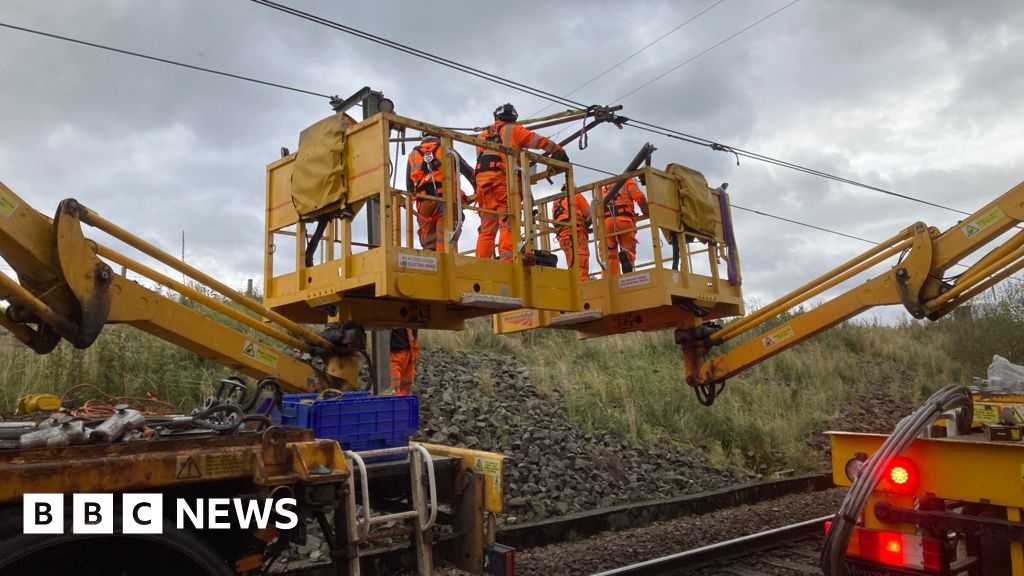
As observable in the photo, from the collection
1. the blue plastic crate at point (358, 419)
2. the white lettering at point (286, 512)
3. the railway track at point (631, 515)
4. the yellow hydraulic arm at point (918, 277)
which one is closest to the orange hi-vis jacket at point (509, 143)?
the yellow hydraulic arm at point (918, 277)

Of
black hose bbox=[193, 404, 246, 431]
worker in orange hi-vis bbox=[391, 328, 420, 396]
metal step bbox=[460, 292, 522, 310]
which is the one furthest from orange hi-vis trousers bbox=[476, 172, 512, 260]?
black hose bbox=[193, 404, 246, 431]

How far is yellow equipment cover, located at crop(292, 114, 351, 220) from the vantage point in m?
6.02

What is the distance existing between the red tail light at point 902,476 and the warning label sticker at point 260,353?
4590 mm

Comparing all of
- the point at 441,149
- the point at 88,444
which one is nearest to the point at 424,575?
the point at 88,444

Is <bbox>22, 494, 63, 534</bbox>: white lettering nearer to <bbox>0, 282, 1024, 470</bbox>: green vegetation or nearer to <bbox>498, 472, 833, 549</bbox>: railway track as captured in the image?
<bbox>498, 472, 833, 549</bbox>: railway track

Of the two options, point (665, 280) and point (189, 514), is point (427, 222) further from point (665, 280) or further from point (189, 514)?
point (189, 514)

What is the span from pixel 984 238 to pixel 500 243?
14.0ft

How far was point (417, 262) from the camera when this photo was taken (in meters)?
5.75

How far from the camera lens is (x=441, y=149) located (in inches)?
237

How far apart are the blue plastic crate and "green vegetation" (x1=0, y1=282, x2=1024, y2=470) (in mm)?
4892

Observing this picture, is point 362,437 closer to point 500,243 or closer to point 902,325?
point 500,243

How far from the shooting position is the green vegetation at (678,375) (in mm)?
8844

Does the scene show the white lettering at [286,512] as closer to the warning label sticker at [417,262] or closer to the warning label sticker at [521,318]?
the warning label sticker at [417,262]

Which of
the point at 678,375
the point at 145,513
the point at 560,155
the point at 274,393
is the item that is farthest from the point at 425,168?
the point at 678,375
